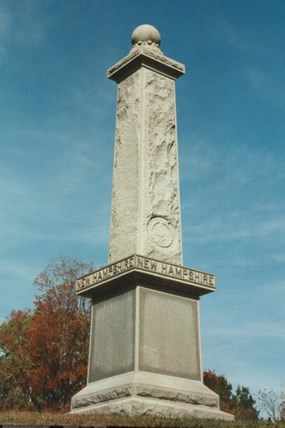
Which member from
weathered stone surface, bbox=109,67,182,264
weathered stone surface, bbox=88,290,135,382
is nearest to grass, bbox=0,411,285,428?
weathered stone surface, bbox=88,290,135,382

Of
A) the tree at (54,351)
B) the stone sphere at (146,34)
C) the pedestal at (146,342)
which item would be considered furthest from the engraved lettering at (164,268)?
the tree at (54,351)

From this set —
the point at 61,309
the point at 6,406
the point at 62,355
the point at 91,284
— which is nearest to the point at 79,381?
the point at 62,355

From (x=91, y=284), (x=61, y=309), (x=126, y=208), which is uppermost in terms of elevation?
(x=61, y=309)

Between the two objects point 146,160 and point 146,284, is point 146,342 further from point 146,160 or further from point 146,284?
point 146,160

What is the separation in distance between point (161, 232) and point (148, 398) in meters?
4.81

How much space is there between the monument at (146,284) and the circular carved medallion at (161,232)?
3 cm

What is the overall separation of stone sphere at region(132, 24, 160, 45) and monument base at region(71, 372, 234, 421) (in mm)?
10977

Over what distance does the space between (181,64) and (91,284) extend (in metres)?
8.13

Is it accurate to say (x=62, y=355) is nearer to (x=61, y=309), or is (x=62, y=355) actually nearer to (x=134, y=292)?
(x=61, y=309)

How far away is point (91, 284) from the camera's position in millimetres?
16750

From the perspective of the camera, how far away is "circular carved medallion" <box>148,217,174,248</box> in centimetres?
1683

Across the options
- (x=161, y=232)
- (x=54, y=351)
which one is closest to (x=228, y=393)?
(x=54, y=351)

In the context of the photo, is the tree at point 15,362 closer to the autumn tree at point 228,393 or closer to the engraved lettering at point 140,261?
the autumn tree at point 228,393

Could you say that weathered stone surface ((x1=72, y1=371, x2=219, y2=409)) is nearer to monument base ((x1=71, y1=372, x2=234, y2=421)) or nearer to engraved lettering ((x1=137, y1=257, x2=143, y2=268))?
monument base ((x1=71, y1=372, x2=234, y2=421))
